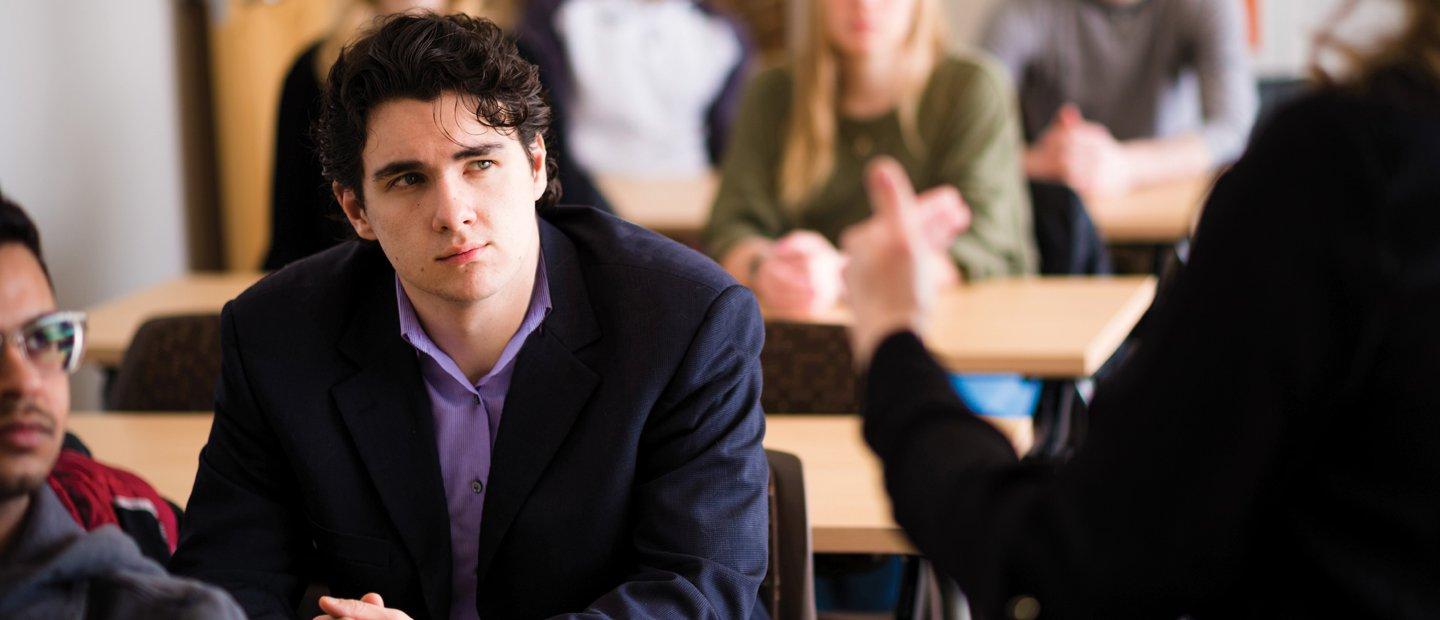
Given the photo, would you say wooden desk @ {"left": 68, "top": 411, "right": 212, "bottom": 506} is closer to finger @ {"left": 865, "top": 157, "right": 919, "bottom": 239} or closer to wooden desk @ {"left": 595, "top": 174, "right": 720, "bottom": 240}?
finger @ {"left": 865, "top": 157, "right": 919, "bottom": 239}

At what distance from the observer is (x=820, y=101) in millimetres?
3352

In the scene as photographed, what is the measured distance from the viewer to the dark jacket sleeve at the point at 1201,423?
89cm

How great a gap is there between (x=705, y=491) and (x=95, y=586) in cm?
65

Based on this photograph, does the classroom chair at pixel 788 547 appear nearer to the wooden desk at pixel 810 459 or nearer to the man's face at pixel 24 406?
the wooden desk at pixel 810 459

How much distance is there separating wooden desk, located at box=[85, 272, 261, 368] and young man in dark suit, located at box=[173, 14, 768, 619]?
3.77 ft

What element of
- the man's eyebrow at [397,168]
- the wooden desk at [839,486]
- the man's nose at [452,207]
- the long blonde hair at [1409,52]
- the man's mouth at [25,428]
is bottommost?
the wooden desk at [839,486]

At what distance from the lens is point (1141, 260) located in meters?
3.94

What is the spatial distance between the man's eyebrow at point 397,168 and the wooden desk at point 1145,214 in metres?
2.41

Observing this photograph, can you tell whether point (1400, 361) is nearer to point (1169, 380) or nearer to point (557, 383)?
point (1169, 380)

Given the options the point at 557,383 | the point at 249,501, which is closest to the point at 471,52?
the point at 557,383

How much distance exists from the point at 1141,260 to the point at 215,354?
2.42 meters

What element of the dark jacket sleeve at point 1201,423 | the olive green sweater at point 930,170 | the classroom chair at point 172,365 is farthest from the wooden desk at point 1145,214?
the dark jacket sleeve at point 1201,423

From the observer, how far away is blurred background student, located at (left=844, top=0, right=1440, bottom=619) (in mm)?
880

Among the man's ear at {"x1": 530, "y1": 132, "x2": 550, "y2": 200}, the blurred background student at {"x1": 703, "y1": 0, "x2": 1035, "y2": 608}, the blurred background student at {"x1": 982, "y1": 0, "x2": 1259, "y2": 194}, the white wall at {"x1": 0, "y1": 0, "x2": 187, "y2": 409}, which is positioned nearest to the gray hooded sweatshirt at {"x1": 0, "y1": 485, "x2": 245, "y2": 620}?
the man's ear at {"x1": 530, "y1": 132, "x2": 550, "y2": 200}
